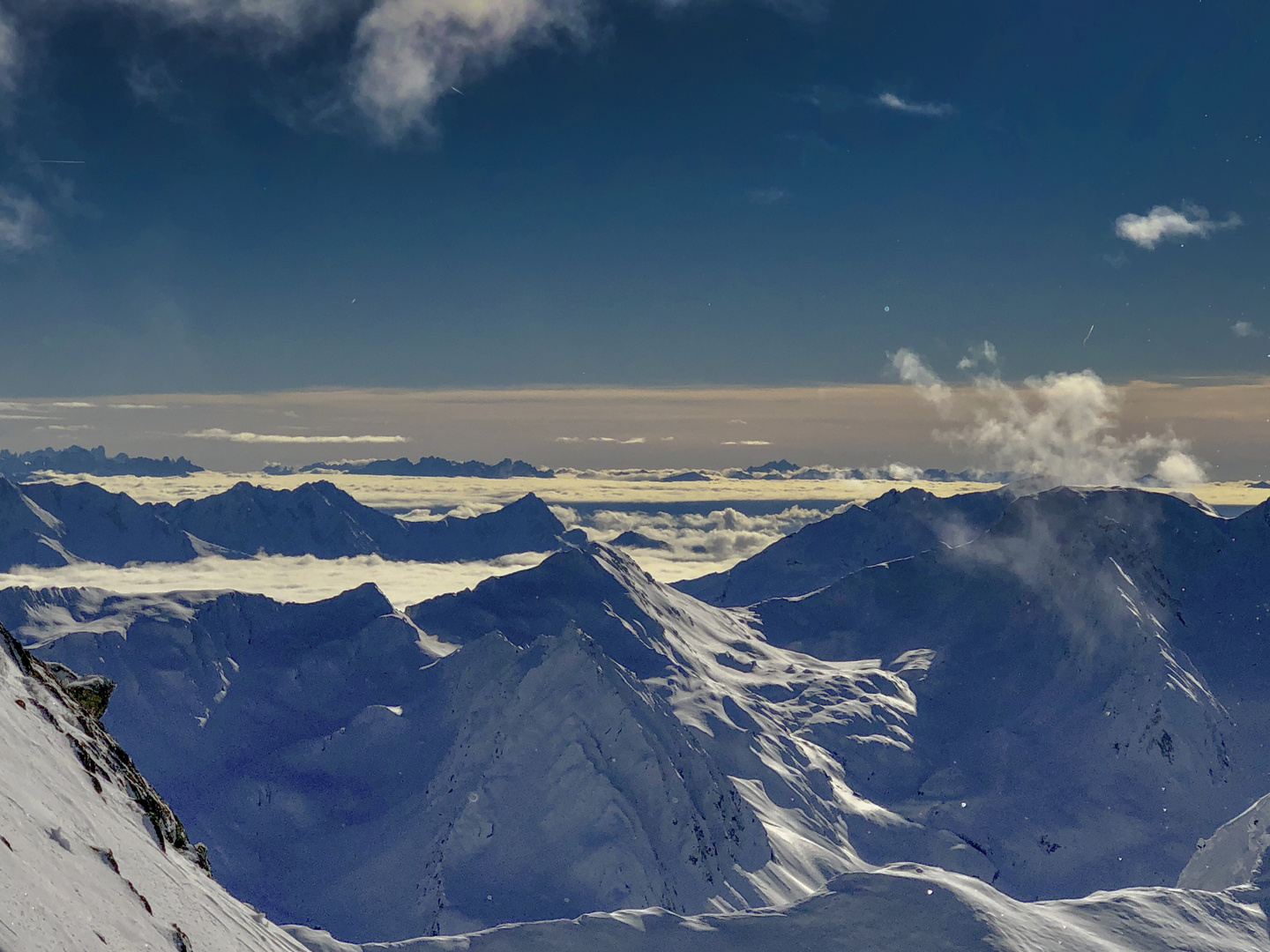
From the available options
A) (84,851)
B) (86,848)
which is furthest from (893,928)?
(84,851)

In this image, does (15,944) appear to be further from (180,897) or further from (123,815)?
(123,815)

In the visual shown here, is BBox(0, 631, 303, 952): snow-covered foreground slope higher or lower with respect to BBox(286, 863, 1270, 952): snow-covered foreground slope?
higher

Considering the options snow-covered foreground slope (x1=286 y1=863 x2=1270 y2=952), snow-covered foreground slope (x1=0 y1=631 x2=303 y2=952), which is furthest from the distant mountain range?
snow-covered foreground slope (x1=286 y1=863 x2=1270 y2=952)

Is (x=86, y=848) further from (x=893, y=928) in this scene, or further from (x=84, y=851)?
(x=893, y=928)

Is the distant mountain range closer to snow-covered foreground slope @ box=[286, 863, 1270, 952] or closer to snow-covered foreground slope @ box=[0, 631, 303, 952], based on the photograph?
snow-covered foreground slope @ box=[0, 631, 303, 952]

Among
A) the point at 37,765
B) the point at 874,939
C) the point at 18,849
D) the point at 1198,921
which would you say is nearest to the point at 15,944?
the point at 18,849
